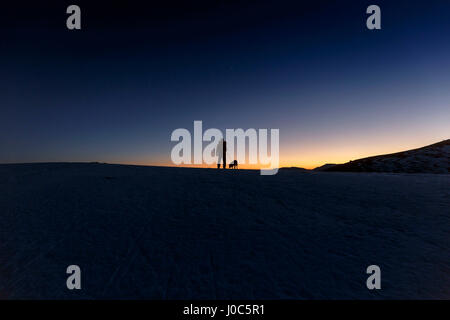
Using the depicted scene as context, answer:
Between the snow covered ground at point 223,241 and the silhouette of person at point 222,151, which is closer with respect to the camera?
the snow covered ground at point 223,241

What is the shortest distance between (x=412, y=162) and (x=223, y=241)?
24556 millimetres

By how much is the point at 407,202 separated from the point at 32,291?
10.5 metres

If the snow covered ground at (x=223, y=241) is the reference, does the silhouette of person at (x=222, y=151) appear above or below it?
above

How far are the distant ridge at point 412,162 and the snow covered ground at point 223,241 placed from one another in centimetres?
1405

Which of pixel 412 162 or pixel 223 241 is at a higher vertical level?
pixel 412 162

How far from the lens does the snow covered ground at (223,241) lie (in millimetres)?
4363

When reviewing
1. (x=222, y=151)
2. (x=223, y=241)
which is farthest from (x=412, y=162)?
(x=223, y=241)

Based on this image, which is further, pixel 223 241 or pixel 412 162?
pixel 412 162

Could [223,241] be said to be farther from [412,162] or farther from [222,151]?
[412,162]

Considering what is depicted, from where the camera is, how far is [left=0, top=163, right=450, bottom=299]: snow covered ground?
436cm

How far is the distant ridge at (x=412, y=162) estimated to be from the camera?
21.2 meters

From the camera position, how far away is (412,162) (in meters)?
22.6
